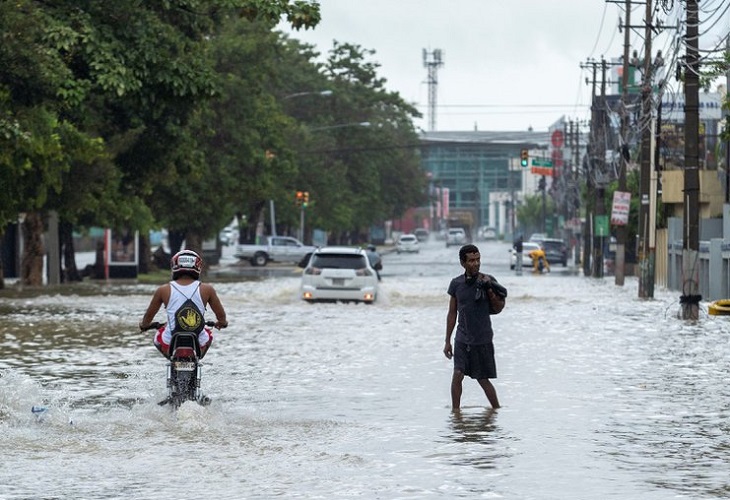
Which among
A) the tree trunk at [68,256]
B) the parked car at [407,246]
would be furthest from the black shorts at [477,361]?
the parked car at [407,246]

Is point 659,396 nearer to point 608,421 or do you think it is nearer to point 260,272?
point 608,421

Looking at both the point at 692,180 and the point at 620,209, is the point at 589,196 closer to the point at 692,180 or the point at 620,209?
the point at 620,209

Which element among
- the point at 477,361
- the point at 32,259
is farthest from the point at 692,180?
the point at 32,259

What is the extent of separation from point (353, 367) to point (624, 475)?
10749mm

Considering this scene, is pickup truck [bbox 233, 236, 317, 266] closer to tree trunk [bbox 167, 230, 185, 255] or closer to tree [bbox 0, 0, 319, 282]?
tree trunk [bbox 167, 230, 185, 255]

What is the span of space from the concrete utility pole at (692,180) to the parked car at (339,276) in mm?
8598

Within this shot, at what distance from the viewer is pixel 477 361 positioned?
16312 millimetres

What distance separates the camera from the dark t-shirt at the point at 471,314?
16250mm

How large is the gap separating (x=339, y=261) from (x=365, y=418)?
980 inches

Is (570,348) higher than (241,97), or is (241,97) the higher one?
(241,97)

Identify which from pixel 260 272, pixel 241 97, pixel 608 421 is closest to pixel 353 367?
pixel 608 421

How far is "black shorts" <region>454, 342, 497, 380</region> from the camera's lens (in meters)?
16.3

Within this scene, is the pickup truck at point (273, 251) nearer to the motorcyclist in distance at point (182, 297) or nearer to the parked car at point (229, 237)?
the parked car at point (229, 237)

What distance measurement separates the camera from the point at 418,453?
13.2 metres
